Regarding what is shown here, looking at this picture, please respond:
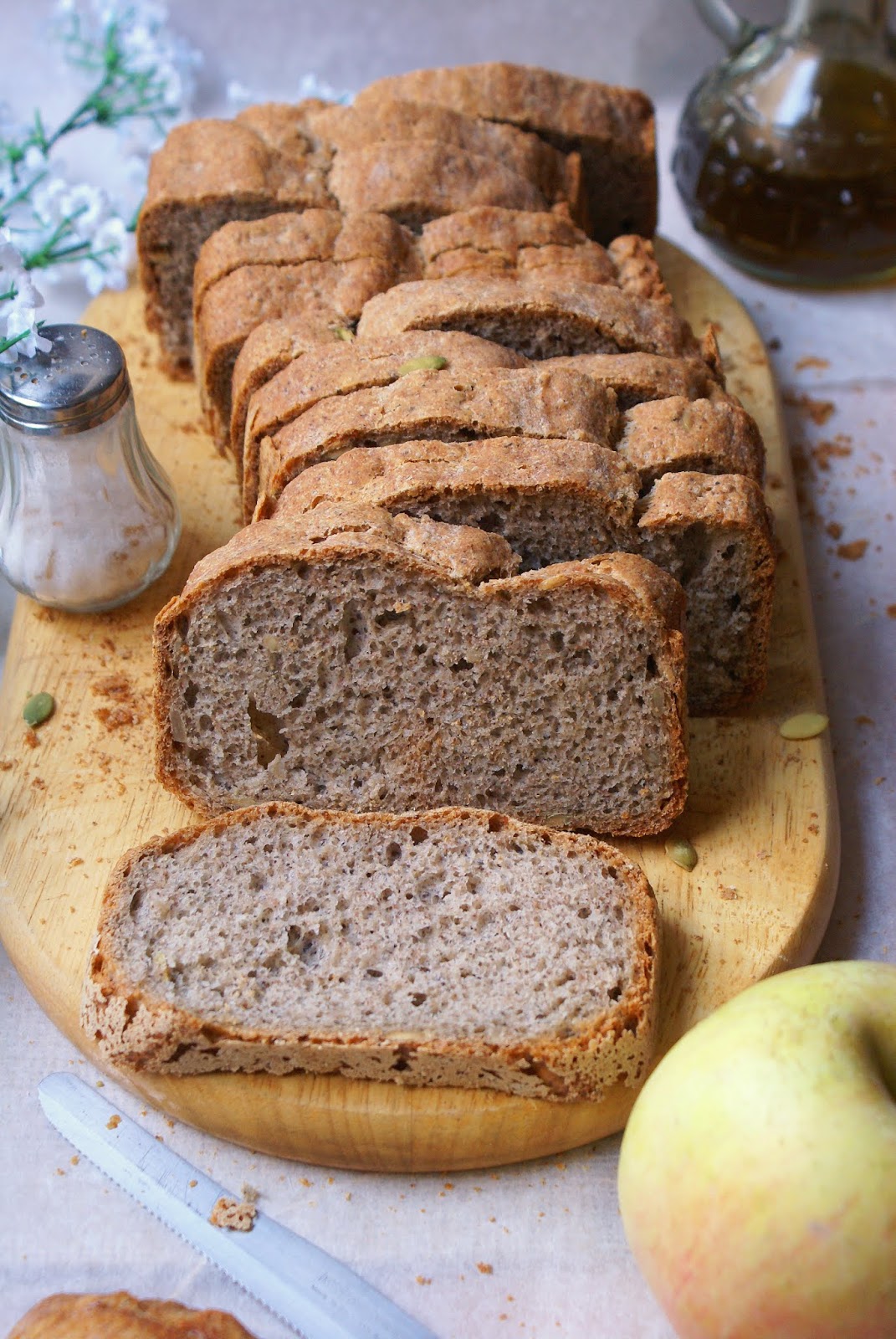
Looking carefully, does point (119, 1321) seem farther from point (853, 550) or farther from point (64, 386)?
point (853, 550)

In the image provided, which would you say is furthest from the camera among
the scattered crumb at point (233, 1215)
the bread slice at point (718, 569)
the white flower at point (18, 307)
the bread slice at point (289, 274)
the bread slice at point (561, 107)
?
the bread slice at point (561, 107)

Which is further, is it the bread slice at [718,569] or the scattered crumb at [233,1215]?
the bread slice at [718,569]

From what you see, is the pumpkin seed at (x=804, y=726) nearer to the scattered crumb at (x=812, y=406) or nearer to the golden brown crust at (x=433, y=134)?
the scattered crumb at (x=812, y=406)

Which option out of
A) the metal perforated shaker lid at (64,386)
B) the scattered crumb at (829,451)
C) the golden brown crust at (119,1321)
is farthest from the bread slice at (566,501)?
the golden brown crust at (119,1321)

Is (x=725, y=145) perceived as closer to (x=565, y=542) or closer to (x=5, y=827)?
(x=565, y=542)

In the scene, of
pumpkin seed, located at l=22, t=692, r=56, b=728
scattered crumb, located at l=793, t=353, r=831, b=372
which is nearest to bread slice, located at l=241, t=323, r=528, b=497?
pumpkin seed, located at l=22, t=692, r=56, b=728

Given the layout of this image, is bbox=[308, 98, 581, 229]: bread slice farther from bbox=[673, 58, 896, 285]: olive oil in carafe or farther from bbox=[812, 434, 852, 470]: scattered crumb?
bbox=[812, 434, 852, 470]: scattered crumb
